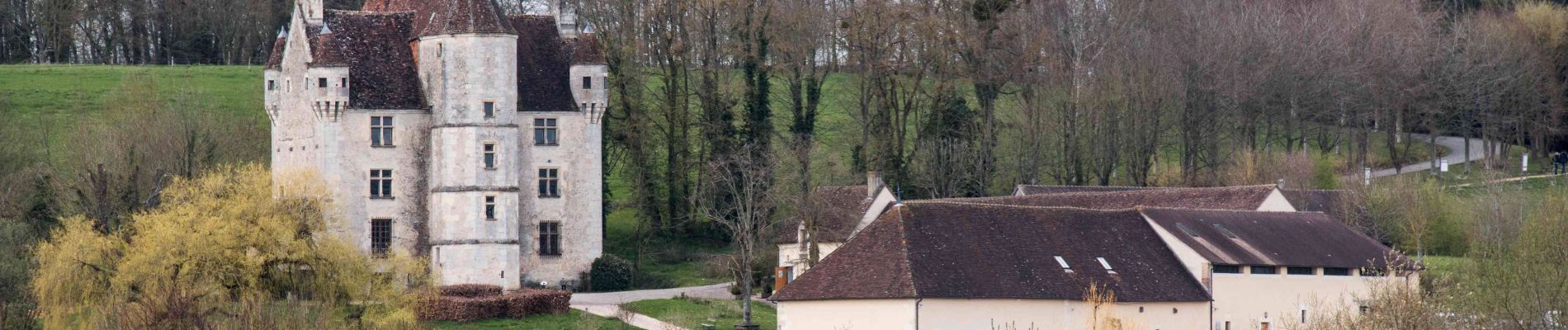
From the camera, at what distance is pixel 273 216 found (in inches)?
2159

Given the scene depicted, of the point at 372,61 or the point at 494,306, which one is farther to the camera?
the point at 372,61

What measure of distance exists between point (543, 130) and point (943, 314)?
72.1 feet

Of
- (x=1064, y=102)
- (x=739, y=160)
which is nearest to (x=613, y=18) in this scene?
(x=739, y=160)

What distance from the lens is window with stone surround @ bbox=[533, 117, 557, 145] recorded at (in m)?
67.6

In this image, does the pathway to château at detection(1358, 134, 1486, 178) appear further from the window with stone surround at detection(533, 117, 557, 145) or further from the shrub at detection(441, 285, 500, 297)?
the shrub at detection(441, 285, 500, 297)

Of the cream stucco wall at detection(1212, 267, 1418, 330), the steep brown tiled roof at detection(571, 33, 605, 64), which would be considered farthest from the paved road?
the steep brown tiled roof at detection(571, 33, 605, 64)

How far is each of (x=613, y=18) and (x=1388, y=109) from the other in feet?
103

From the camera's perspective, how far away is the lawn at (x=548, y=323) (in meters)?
54.4

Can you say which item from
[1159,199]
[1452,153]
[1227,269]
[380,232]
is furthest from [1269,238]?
[1452,153]

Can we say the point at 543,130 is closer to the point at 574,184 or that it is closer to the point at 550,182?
the point at 550,182

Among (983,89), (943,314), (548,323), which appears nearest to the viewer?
(943,314)

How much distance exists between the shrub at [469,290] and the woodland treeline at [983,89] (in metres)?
11.0

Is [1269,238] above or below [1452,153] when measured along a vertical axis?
below

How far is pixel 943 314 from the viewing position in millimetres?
49062
